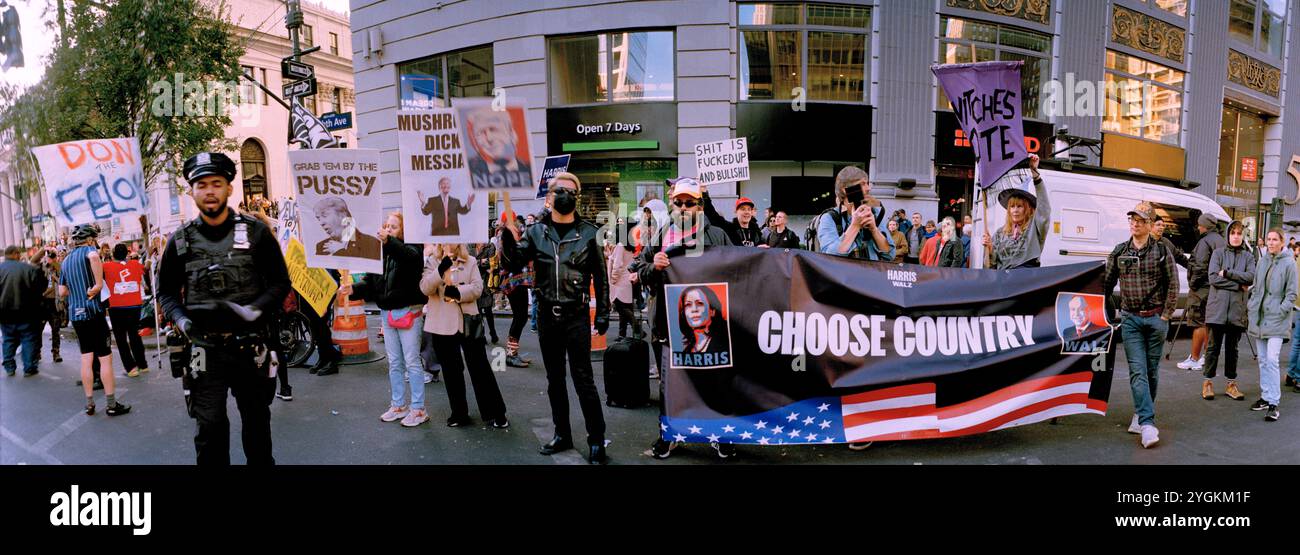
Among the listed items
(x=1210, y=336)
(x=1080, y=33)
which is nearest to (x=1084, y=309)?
(x=1210, y=336)

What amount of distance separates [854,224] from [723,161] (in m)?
4.96

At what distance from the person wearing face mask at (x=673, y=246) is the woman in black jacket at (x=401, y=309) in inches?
87.6

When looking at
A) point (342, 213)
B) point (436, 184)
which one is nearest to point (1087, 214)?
point (436, 184)

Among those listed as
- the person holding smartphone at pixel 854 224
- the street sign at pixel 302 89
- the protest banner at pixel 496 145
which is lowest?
the person holding smartphone at pixel 854 224

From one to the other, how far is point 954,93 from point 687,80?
35.0 feet

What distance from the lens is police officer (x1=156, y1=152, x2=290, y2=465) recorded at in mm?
3629

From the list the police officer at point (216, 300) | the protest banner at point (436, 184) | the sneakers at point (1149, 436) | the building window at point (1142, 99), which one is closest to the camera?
the police officer at point (216, 300)

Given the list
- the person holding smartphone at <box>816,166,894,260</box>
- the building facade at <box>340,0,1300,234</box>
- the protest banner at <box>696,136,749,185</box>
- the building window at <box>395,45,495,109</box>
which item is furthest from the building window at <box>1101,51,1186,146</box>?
the building window at <box>395,45,495,109</box>

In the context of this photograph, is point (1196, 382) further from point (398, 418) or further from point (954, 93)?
point (398, 418)

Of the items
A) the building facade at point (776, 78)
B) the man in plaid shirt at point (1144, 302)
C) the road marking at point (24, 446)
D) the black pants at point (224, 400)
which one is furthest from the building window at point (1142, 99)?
the road marking at point (24, 446)

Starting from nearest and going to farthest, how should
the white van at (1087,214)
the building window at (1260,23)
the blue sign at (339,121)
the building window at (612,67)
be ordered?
the white van at (1087,214) → the blue sign at (339,121) → the building window at (612,67) → the building window at (1260,23)

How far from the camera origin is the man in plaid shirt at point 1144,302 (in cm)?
504

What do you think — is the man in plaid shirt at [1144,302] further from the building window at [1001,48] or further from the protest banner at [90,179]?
the building window at [1001,48]
